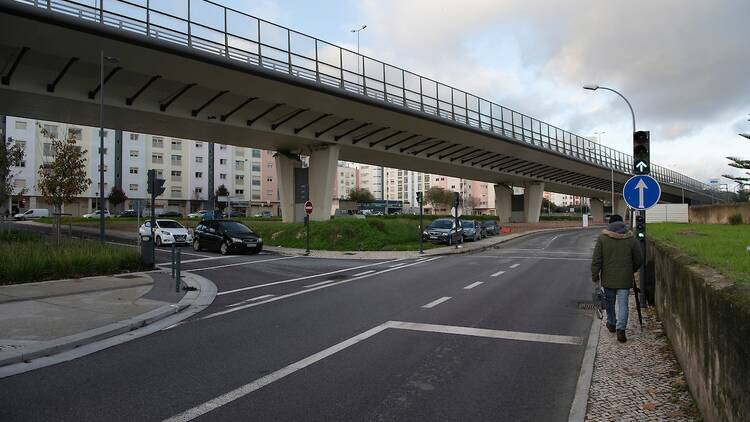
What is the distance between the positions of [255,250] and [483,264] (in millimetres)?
11111

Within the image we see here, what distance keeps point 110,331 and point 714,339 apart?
7.70 metres

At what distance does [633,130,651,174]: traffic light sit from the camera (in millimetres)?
10234

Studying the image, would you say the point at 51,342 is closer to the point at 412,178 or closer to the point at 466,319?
the point at 466,319

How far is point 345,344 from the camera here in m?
6.90

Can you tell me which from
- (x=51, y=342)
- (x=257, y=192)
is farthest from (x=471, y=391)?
(x=257, y=192)

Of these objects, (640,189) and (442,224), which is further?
(442,224)

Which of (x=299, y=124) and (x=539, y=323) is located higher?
(x=299, y=124)

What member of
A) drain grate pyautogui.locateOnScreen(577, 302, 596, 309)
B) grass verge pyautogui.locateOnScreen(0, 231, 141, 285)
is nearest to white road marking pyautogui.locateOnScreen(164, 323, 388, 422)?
drain grate pyautogui.locateOnScreen(577, 302, 596, 309)

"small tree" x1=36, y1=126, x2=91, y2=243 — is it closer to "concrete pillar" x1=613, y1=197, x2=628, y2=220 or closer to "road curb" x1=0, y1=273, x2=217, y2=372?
"road curb" x1=0, y1=273, x2=217, y2=372

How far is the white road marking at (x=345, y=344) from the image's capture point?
4566 mm

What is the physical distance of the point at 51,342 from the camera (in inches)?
269

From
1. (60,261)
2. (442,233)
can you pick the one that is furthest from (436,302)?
(442,233)

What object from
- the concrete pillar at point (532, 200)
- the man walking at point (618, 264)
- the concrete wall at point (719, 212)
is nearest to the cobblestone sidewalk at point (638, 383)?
the man walking at point (618, 264)

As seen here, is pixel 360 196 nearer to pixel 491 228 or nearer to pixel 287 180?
pixel 491 228
